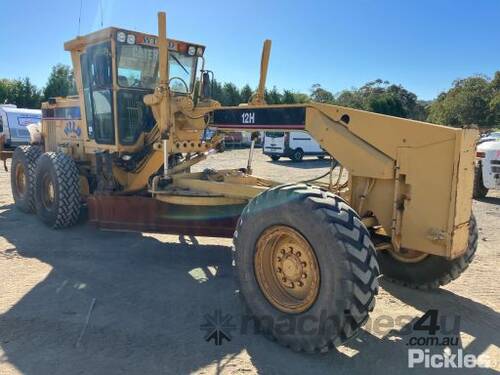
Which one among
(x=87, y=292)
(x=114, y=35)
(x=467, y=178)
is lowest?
(x=87, y=292)

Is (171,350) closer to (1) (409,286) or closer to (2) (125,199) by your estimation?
(1) (409,286)

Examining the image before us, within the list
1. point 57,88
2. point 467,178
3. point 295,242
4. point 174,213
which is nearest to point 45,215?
point 174,213

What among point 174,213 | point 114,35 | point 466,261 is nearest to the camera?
point 466,261

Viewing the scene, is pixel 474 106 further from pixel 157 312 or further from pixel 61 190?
pixel 157 312

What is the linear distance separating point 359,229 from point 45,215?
5.66m

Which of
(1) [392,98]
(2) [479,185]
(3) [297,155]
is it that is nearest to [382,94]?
(1) [392,98]

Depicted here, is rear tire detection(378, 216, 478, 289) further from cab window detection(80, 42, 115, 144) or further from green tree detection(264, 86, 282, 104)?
green tree detection(264, 86, 282, 104)

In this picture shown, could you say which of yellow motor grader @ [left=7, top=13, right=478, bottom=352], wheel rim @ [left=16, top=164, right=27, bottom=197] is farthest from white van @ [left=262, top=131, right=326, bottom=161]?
yellow motor grader @ [left=7, top=13, right=478, bottom=352]

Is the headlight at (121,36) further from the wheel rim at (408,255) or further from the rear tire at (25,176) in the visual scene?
the wheel rim at (408,255)

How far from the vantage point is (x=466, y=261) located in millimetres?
4473

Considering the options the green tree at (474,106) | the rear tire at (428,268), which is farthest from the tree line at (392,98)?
the rear tire at (428,268)

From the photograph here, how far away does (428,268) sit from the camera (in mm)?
4672

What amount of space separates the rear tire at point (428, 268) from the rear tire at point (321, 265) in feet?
4.99

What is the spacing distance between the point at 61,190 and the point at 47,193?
28.7 inches
